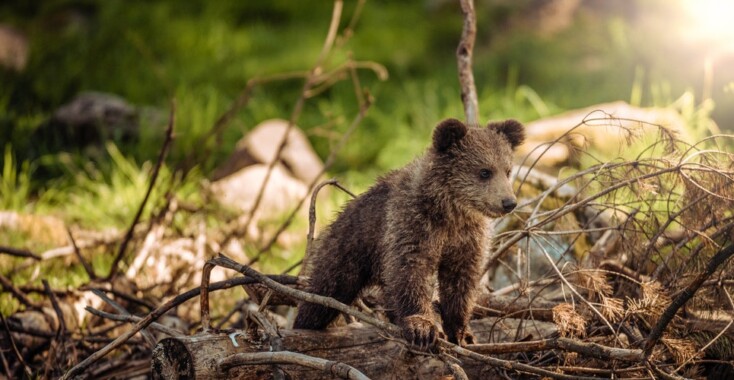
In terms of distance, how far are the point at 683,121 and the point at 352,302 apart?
14.2ft

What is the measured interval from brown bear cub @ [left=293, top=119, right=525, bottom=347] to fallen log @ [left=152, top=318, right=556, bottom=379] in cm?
13

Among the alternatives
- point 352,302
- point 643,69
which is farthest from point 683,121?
point 352,302

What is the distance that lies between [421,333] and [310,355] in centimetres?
50

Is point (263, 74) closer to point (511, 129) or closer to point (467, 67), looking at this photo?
point (467, 67)

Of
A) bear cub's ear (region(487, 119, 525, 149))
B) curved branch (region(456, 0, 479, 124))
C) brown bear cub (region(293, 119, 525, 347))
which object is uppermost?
curved branch (region(456, 0, 479, 124))

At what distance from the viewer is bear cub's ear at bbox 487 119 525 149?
3984 mm

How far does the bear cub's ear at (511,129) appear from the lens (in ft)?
13.1

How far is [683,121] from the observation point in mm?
7383

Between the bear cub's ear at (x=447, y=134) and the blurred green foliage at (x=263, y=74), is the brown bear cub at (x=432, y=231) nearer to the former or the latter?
the bear cub's ear at (x=447, y=134)

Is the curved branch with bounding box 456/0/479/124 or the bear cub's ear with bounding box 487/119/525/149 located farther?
the curved branch with bounding box 456/0/479/124

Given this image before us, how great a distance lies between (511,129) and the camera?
3998mm

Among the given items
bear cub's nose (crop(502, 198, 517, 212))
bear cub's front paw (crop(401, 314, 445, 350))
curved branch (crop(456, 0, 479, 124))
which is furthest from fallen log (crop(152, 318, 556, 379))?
curved branch (crop(456, 0, 479, 124))

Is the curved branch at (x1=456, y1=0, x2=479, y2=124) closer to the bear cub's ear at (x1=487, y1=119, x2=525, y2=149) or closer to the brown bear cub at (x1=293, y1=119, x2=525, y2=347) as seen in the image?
the bear cub's ear at (x1=487, y1=119, x2=525, y2=149)

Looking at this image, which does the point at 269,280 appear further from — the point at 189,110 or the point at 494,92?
the point at 494,92
